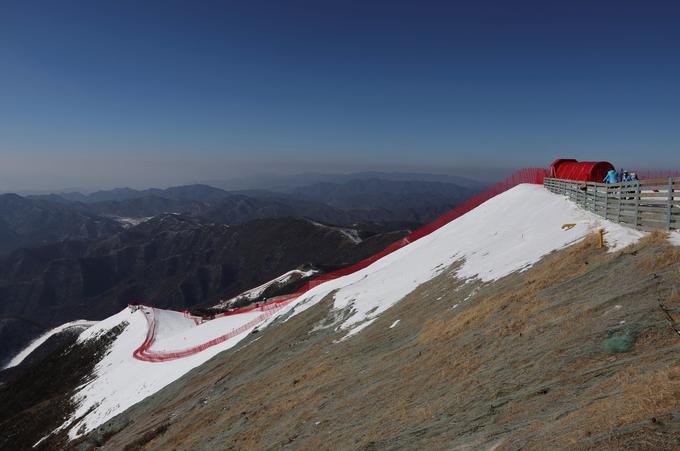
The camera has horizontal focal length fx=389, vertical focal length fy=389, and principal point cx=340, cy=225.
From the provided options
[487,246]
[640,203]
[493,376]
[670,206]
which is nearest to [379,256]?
[487,246]

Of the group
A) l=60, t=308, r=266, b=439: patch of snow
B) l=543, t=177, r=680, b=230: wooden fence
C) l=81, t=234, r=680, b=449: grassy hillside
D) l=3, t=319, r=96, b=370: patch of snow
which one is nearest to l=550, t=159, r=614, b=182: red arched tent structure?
l=543, t=177, r=680, b=230: wooden fence

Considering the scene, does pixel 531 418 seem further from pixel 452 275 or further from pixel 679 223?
pixel 452 275

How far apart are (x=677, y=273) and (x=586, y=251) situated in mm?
4433

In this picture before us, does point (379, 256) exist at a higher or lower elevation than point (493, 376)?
lower

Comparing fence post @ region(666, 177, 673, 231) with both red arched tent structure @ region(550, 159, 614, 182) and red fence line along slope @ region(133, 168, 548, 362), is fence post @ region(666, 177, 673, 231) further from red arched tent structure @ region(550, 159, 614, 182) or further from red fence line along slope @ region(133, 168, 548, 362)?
red fence line along slope @ region(133, 168, 548, 362)

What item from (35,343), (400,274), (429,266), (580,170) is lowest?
(35,343)

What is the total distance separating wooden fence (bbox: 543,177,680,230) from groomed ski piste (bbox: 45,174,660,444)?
0.50 metres

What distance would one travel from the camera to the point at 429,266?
83.5 feet

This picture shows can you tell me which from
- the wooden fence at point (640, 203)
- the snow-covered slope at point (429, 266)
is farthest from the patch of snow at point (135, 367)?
the wooden fence at point (640, 203)

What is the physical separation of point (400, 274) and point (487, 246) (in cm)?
678

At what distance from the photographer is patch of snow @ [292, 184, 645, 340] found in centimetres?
1720

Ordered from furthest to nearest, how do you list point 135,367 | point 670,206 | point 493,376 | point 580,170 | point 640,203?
point 135,367 → point 580,170 → point 640,203 → point 670,206 → point 493,376

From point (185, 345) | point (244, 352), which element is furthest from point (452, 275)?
point (185, 345)

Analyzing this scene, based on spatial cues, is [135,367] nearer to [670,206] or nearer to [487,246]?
[487,246]
